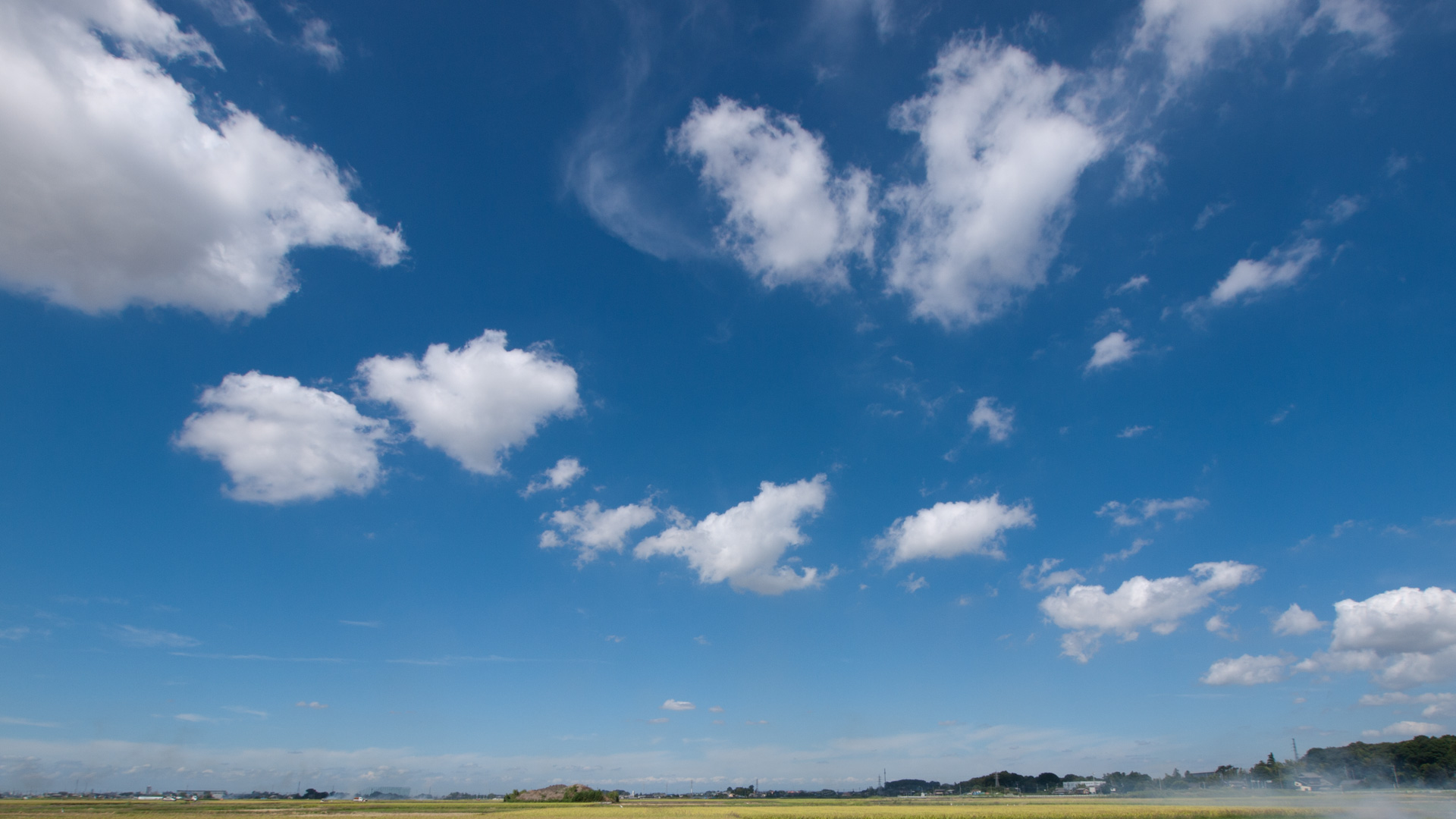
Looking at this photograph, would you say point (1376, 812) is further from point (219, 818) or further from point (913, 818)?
point (219, 818)

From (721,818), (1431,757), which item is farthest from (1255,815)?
(1431,757)

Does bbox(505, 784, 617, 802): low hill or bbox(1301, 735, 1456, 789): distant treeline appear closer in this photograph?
bbox(505, 784, 617, 802): low hill

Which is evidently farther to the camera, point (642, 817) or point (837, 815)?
point (837, 815)

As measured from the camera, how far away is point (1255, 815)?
73000 millimetres

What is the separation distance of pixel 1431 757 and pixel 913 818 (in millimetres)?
197705

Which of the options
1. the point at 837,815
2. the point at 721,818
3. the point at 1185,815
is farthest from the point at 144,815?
the point at 1185,815

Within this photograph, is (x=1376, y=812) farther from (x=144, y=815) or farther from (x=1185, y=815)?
(x=144, y=815)

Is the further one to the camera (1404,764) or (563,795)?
(1404,764)

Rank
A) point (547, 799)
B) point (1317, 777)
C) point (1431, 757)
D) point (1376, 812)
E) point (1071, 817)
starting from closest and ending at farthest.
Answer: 1. point (1071, 817)
2. point (1376, 812)
3. point (547, 799)
4. point (1431, 757)
5. point (1317, 777)

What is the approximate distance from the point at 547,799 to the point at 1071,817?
132m

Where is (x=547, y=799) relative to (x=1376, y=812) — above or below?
below

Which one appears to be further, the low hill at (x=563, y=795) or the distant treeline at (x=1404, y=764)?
the distant treeline at (x=1404, y=764)

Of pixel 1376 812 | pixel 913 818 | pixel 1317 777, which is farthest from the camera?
pixel 1317 777

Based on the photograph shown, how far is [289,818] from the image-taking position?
241ft
